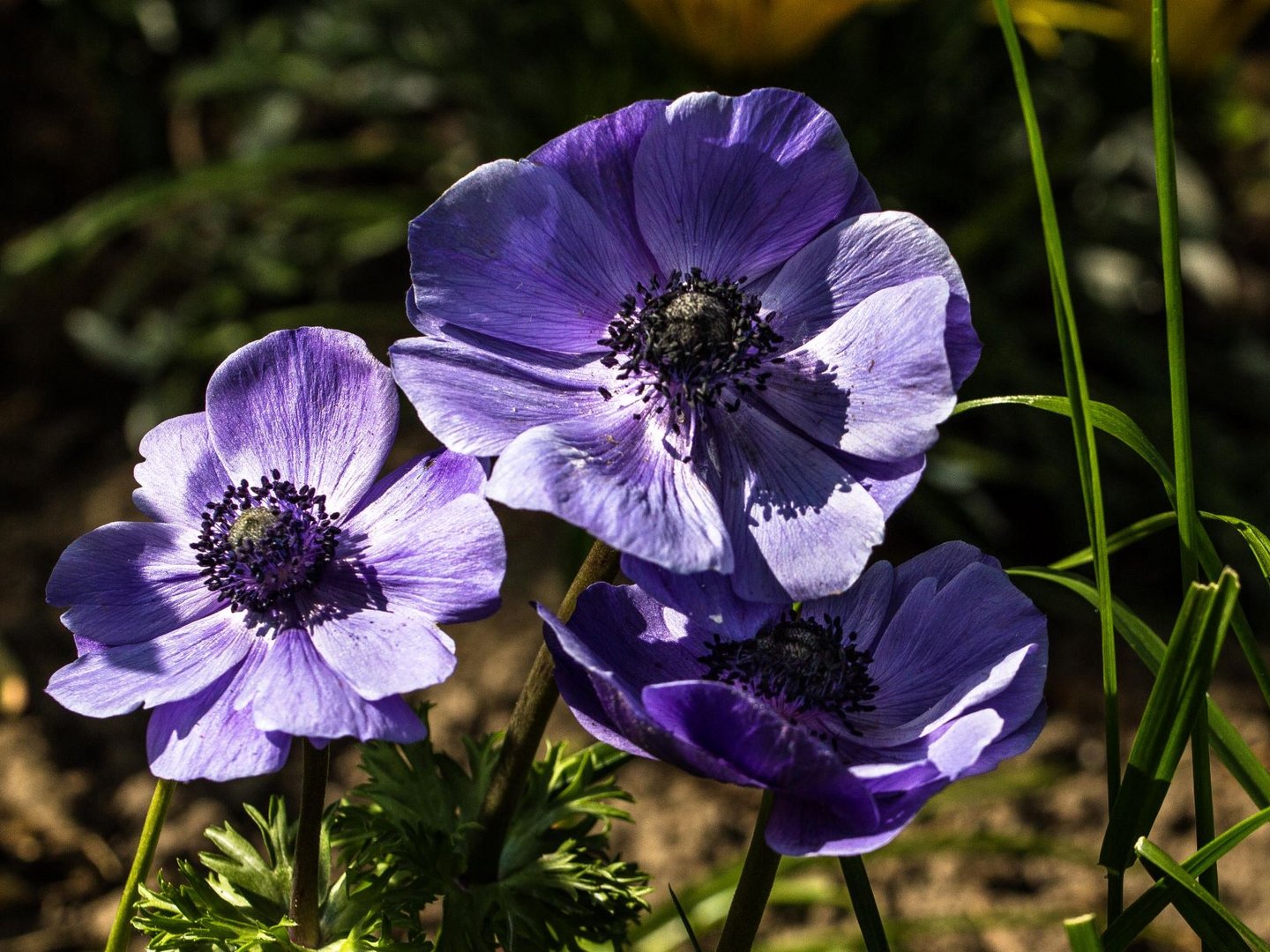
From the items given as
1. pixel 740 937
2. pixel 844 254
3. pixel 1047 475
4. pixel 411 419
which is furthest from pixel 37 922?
pixel 1047 475

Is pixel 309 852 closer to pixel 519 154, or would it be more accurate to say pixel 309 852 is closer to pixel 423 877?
pixel 423 877

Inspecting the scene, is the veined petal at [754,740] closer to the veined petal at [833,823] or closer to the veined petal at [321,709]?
the veined petal at [833,823]

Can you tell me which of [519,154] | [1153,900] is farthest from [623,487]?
[519,154]

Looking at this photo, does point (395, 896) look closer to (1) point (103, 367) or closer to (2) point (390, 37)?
(1) point (103, 367)

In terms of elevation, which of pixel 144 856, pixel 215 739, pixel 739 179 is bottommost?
pixel 144 856

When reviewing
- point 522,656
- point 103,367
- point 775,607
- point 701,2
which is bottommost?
point 522,656

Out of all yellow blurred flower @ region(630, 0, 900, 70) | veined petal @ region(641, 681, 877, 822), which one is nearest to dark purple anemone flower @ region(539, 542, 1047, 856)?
veined petal @ region(641, 681, 877, 822)
